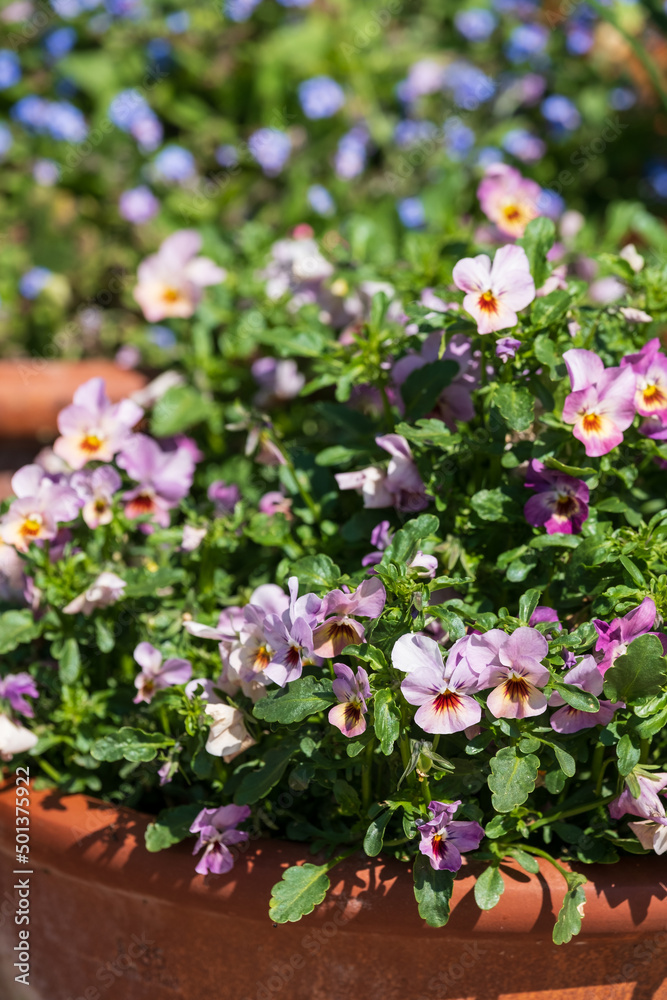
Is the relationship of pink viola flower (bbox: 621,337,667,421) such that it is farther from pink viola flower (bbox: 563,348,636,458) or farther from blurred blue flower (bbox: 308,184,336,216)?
blurred blue flower (bbox: 308,184,336,216)

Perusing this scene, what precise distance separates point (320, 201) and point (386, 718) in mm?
1598

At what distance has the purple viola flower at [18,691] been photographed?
1108 mm

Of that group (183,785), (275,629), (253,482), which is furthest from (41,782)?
(253,482)

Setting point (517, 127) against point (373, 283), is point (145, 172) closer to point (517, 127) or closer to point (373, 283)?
point (517, 127)

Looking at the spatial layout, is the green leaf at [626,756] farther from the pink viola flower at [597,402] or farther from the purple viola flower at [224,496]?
the purple viola flower at [224,496]

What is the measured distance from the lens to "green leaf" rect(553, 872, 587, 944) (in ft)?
2.84

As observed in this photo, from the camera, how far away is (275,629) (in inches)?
35.8

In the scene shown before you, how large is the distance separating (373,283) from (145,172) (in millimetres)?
1346

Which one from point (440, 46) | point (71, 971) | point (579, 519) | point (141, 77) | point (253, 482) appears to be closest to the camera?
point (579, 519)

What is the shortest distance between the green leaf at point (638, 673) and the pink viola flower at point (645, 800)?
8 cm

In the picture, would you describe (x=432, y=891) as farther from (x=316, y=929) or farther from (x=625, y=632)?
(x=625, y=632)

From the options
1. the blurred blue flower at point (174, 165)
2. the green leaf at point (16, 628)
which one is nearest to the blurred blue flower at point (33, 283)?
the blurred blue flower at point (174, 165)

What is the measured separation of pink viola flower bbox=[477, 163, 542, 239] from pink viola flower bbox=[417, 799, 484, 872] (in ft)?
2.91

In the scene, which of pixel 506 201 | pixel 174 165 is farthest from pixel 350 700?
pixel 174 165
